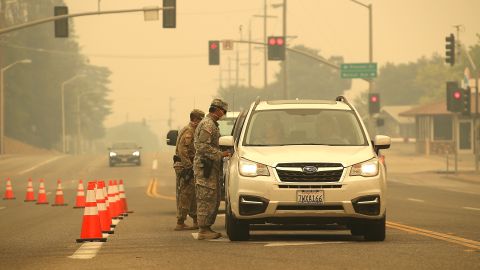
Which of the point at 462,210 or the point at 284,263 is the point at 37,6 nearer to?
the point at 462,210

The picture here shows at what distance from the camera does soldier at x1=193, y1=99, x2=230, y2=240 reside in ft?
54.7

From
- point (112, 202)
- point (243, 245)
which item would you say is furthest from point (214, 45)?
point (243, 245)

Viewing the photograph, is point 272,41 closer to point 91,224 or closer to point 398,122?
point 91,224

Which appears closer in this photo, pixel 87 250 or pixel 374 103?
pixel 87 250

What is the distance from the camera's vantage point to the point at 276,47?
53.8m

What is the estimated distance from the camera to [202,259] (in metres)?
13.2

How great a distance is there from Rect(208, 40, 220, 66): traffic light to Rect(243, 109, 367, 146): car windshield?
38815mm

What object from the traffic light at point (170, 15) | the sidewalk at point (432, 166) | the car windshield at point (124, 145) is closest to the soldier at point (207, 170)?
the traffic light at point (170, 15)

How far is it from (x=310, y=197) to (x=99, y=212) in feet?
15.1

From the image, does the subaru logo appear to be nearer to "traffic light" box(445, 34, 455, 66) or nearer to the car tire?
the car tire

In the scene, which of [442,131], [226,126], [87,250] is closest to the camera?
[87,250]

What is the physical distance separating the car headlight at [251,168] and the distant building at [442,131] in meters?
69.0

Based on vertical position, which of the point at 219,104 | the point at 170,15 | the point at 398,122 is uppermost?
the point at 170,15

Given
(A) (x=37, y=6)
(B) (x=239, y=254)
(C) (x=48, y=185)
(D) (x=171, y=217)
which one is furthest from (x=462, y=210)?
(A) (x=37, y=6)
